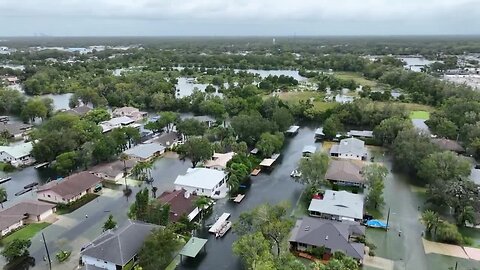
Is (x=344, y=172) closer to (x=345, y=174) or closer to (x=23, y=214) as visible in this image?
(x=345, y=174)

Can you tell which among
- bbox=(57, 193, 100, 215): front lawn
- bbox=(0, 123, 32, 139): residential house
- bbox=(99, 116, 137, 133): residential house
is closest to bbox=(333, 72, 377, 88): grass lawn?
bbox=(99, 116, 137, 133): residential house

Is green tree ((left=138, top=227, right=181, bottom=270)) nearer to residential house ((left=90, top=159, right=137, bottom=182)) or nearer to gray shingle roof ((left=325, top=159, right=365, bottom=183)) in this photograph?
residential house ((left=90, top=159, right=137, bottom=182))

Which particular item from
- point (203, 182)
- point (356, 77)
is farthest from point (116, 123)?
point (356, 77)

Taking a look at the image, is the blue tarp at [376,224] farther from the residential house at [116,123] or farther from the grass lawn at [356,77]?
the grass lawn at [356,77]

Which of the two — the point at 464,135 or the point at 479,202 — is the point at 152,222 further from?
the point at 464,135

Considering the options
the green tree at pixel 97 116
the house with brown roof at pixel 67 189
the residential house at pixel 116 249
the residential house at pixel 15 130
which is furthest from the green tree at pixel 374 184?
the residential house at pixel 15 130

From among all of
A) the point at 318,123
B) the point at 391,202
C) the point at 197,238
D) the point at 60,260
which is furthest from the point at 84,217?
the point at 318,123
